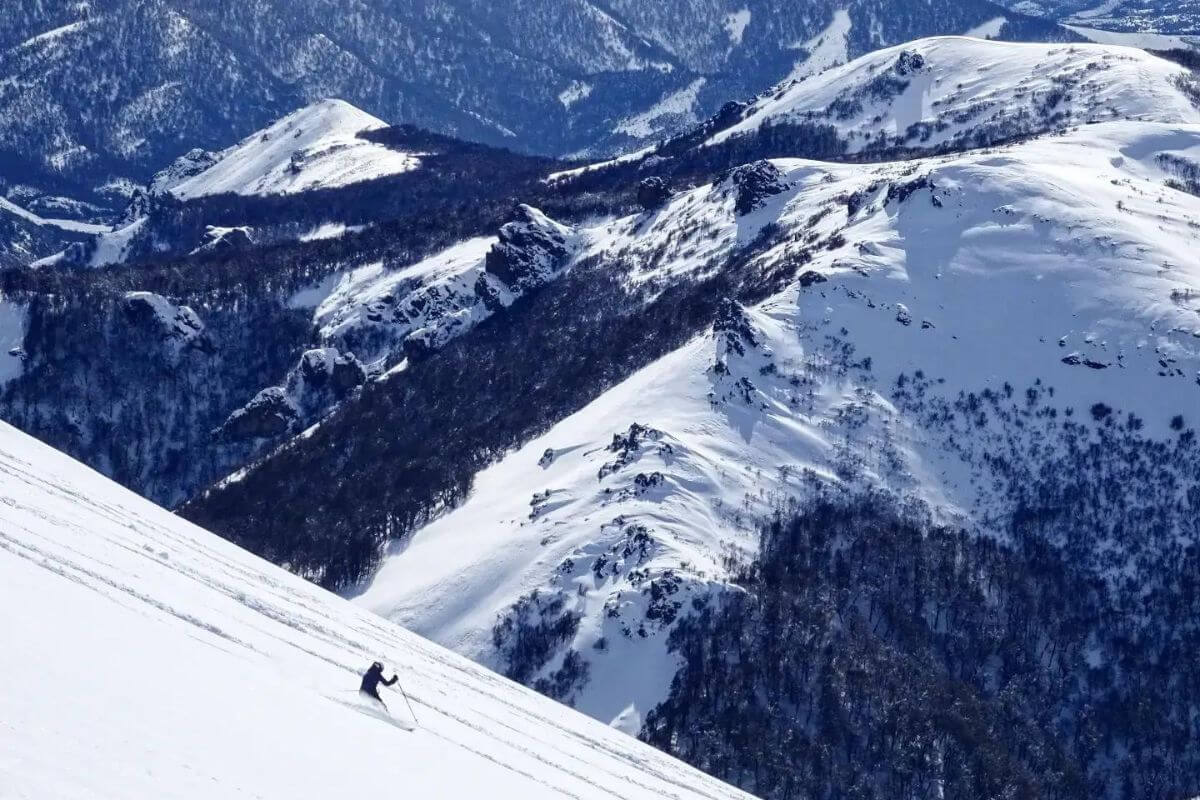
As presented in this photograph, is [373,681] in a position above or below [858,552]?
→ above

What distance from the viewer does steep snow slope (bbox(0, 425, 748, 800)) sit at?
1233 inches

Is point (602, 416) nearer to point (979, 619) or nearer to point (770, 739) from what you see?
point (979, 619)

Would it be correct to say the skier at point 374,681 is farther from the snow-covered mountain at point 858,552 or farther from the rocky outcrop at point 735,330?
the rocky outcrop at point 735,330

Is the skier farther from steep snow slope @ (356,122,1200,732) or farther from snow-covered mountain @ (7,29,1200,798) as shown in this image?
steep snow slope @ (356,122,1200,732)

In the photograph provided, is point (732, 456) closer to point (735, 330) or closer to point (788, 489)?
point (788, 489)

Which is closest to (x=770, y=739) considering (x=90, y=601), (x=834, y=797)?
(x=834, y=797)

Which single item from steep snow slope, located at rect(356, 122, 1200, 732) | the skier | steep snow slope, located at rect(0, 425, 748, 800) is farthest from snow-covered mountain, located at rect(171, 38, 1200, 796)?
the skier

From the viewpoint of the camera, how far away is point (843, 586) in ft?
519

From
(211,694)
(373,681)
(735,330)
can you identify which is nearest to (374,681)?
(373,681)

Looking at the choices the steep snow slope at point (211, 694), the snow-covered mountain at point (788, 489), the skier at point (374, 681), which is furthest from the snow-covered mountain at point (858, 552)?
the skier at point (374, 681)

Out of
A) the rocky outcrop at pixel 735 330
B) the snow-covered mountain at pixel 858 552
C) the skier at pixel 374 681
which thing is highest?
the skier at pixel 374 681

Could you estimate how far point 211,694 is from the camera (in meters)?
38.0

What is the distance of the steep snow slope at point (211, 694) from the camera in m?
31.3

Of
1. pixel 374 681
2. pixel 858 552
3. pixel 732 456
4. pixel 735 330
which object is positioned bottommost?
pixel 858 552
